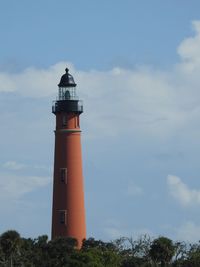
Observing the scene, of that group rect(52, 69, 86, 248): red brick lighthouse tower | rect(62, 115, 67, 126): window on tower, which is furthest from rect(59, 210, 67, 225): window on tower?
rect(62, 115, 67, 126): window on tower

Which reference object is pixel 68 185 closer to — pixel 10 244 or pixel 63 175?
pixel 63 175

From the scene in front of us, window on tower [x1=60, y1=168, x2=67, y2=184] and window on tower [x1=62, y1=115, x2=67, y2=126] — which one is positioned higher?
window on tower [x1=62, y1=115, x2=67, y2=126]

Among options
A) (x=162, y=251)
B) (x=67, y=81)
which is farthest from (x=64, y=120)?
(x=162, y=251)

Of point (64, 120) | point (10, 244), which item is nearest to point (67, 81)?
point (64, 120)

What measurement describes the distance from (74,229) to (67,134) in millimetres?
8656

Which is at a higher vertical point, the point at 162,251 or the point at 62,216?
the point at 62,216

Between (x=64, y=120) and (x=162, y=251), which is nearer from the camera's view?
(x=162, y=251)

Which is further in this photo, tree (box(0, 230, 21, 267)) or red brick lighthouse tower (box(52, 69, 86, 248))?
red brick lighthouse tower (box(52, 69, 86, 248))

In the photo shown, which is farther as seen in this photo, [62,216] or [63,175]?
[63,175]

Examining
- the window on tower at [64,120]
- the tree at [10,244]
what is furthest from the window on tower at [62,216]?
the window on tower at [64,120]

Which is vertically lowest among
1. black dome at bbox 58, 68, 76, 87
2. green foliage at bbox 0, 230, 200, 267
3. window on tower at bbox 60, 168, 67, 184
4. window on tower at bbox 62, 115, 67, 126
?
green foliage at bbox 0, 230, 200, 267

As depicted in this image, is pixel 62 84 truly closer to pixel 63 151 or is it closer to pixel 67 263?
pixel 63 151

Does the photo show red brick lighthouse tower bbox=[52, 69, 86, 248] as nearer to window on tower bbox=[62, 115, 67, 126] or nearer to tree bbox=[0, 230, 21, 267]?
window on tower bbox=[62, 115, 67, 126]

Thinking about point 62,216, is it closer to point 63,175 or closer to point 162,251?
point 63,175
